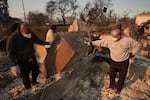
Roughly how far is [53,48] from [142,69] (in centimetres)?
318

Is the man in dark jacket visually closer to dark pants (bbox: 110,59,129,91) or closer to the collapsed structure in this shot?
the collapsed structure

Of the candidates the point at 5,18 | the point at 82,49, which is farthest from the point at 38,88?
the point at 5,18

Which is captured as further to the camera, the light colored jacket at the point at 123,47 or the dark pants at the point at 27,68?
the light colored jacket at the point at 123,47

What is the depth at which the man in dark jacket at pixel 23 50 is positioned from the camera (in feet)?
15.2

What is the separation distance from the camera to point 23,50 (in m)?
4.91

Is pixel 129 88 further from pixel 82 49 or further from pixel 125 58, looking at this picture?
pixel 82 49

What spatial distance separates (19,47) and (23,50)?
0.14 metres

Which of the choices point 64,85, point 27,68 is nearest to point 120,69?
point 64,85

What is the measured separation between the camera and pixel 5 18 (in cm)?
2602

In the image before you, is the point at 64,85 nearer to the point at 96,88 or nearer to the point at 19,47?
the point at 96,88

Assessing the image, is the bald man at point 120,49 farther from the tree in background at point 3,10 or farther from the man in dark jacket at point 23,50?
the tree in background at point 3,10

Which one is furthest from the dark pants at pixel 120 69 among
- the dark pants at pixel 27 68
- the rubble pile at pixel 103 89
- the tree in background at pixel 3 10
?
the tree in background at pixel 3 10

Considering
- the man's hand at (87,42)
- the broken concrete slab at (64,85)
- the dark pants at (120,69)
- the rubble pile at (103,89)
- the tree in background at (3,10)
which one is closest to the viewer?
the broken concrete slab at (64,85)

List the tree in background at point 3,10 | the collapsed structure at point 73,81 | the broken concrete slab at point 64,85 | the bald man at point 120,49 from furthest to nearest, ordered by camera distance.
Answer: the tree in background at point 3,10, the bald man at point 120,49, the collapsed structure at point 73,81, the broken concrete slab at point 64,85
